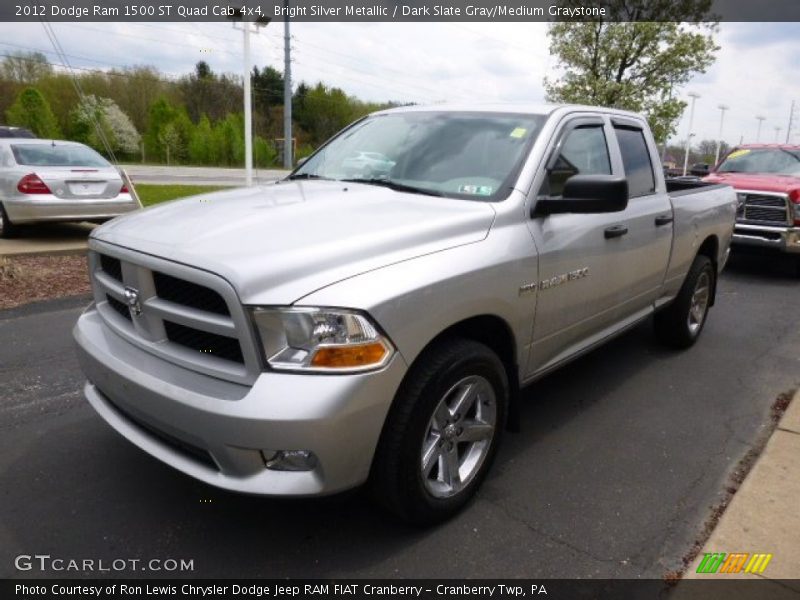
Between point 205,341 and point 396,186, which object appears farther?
point 396,186

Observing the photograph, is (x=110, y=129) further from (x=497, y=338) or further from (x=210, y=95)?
(x=497, y=338)

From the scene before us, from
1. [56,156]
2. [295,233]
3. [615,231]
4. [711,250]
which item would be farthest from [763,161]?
[56,156]

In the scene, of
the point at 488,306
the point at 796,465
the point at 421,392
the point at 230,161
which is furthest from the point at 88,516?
the point at 230,161

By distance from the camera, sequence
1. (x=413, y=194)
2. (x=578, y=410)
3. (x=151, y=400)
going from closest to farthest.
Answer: (x=151, y=400) < (x=413, y=194) < (x=578, y=410)

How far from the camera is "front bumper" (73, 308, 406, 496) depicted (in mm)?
2092

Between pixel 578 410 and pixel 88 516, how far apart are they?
2.87 m

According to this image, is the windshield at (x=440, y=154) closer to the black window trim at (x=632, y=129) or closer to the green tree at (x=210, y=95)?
the black window trim at (x=632, y=129)

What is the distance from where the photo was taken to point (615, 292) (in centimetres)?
378

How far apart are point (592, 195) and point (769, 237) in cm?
727

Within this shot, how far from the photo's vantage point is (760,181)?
9211 millimetres

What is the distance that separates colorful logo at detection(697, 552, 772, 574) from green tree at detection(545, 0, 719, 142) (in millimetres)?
19018

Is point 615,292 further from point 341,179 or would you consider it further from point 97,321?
point 97,321

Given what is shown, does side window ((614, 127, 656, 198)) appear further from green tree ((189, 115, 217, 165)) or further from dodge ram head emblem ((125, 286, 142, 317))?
green tree ((189, 115, 217, 165))

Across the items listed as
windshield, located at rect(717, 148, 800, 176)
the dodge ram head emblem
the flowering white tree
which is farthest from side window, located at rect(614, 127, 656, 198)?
the flowering white tree
